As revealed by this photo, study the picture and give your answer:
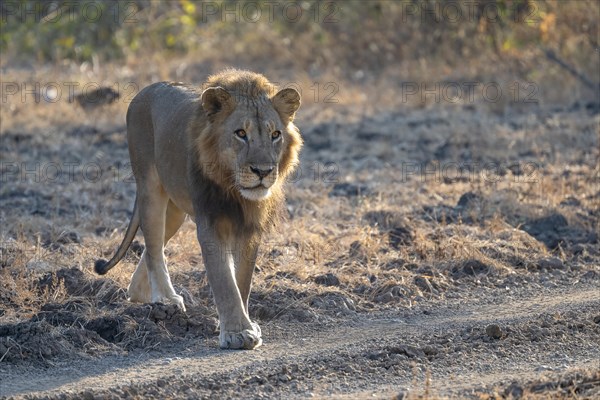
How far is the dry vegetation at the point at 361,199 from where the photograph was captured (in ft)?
18.3

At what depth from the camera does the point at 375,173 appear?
996 centimetres

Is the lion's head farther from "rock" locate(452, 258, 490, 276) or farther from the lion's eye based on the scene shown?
"rock" locate(452, 258, 490, 276)

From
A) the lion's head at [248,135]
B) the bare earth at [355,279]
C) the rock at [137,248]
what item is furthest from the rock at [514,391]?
the rock at [137,248]

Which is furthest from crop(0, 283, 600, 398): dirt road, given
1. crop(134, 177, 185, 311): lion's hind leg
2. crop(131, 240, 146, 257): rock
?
crop(131, 240, 146, 257): rock

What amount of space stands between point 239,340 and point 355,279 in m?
1.56

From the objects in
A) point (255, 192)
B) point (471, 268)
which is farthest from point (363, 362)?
point (471, 268)

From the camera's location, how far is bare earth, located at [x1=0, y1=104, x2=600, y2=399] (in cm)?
495

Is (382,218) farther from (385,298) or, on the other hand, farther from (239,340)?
(239,340)

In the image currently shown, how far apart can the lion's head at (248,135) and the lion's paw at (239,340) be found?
0.66 m

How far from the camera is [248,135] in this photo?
545 centimetres

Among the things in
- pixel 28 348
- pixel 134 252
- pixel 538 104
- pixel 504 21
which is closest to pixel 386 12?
pixel 504 21

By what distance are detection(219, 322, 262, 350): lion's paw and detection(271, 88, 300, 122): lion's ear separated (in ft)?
3.66

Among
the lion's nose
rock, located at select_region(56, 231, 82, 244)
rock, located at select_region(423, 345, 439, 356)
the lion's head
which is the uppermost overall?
the lion's head

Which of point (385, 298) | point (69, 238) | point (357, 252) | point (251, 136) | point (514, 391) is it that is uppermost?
point (251, 136)
